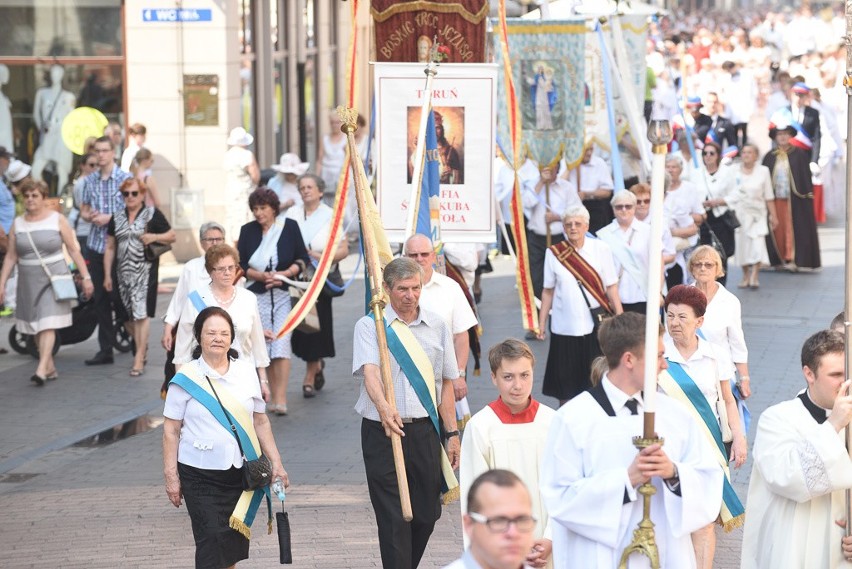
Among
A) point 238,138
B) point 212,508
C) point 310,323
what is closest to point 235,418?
point 212,508

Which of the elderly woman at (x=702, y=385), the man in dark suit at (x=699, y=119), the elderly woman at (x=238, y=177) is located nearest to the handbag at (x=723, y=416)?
the elderly woman at (x=702, y=385)

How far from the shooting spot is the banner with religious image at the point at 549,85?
16.4 meters

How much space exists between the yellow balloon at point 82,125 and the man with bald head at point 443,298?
11.4 meters

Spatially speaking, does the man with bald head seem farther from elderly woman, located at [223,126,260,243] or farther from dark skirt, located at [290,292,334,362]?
elderly woman, located at [223,126,260,243]

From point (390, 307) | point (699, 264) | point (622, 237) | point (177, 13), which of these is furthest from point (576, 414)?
point (177, 13)

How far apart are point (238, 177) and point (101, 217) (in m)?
4.33

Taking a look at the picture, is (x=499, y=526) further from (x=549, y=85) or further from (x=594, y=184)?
(x=594, y=184)

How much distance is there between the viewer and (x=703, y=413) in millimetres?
7820

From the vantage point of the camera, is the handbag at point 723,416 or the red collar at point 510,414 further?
the handbag at point 723,416

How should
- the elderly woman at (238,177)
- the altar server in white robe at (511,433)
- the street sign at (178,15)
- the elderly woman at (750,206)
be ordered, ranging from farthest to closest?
the street sign at (178,15) < the elderly woman at (750,206) < the elderly woman at (238,177) < the altar server in white robe at (511,433)

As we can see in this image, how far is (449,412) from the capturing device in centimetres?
807

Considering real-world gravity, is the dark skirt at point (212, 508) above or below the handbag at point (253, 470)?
below

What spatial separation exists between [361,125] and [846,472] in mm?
15587

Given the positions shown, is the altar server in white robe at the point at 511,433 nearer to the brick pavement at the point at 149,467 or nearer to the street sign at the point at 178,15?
the brick pavement at the point at 149,467
